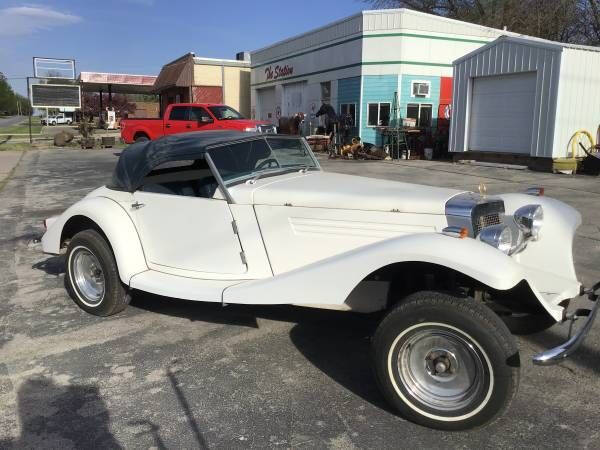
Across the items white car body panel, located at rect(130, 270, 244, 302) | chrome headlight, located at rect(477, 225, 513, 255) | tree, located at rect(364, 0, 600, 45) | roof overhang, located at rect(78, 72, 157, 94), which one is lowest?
white car body panel, located at rect(130, 270, 244, 302)

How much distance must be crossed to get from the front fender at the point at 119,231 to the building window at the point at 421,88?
701 inches

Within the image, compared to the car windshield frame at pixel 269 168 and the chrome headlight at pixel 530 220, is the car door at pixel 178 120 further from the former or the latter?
the chrome headlight at pixel 530 220

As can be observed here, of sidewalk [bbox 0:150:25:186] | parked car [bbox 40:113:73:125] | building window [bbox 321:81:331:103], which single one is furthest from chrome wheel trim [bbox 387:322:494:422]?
parked car [bbox 40:113:73:125]

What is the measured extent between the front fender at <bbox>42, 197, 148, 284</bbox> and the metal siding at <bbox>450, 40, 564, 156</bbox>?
44.3 feet

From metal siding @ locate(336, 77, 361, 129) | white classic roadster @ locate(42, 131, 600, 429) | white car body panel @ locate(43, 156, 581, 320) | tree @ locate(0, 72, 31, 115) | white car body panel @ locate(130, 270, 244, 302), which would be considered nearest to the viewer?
white classic roadster @ locate(42, 131, 600, 429)

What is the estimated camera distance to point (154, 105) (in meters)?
77.1

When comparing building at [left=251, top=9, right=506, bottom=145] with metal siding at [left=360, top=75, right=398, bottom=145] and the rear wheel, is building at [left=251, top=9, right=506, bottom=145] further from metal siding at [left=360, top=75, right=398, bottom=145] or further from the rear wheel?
the rear wheel

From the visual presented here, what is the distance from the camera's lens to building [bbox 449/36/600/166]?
47.6 ft

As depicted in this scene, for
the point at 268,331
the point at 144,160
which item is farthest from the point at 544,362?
the point at 144,160

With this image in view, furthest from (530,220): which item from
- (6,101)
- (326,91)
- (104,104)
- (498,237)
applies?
(6,101)

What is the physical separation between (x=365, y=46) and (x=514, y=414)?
63.4ft

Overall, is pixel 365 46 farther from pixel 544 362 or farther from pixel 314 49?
pixel 544 362

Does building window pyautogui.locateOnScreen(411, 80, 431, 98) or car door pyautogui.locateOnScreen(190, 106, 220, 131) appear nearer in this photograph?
car door pyautogui.locateOnScreen(190, 106, 220, 131)

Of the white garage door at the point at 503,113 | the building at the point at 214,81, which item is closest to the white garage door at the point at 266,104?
the building at the point at 214,81
